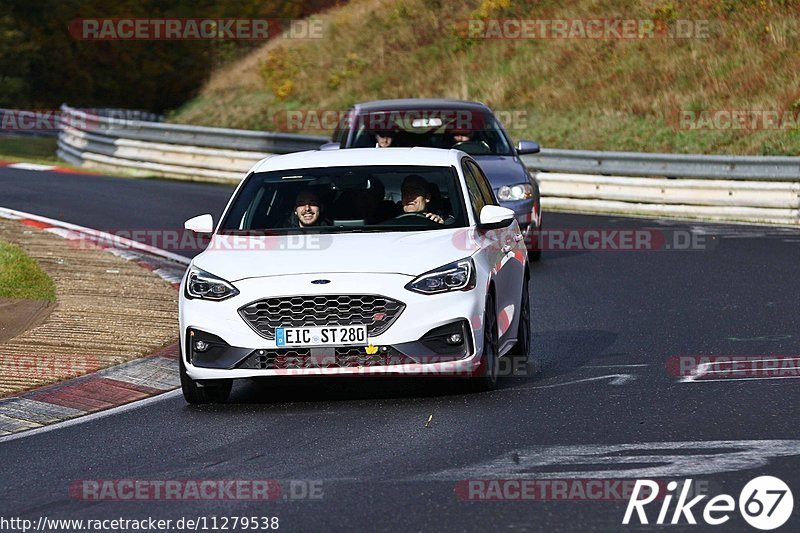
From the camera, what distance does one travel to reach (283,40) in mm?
46344

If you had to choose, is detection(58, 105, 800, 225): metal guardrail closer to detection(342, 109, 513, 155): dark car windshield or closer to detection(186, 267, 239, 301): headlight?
detection(342, 109, 513, 155): dark car windshield

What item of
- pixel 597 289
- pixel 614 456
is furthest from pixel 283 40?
pixel 614 456

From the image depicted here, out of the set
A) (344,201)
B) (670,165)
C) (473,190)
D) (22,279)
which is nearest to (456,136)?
(22,279)

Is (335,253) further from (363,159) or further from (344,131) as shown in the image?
(344,131)

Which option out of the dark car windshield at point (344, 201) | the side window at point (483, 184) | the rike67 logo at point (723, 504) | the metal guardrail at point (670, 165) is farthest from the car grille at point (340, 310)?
the metal guardrail at point (670, 165)

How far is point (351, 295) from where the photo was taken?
373 inches

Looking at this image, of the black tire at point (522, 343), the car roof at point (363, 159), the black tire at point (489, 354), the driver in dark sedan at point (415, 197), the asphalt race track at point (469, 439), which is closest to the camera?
the asphalt race track at point (469, 439)

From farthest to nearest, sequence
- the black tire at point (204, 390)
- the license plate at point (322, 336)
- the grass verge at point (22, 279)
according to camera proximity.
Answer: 1. the grass verge at point (22, 279)
2. the black tire at point (204, 390)
3. the license plate at point (322, 336)

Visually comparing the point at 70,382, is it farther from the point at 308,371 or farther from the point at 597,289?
the point at 597,289

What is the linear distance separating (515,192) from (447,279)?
736 centimetres

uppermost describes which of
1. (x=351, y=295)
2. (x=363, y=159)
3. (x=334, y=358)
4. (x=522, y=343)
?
(x=363, y=159)

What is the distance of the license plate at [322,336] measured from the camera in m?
9.45

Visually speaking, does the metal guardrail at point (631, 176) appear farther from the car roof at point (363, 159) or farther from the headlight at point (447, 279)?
the headlight at point (447, 279)

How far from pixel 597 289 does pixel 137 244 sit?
19.5 ft
